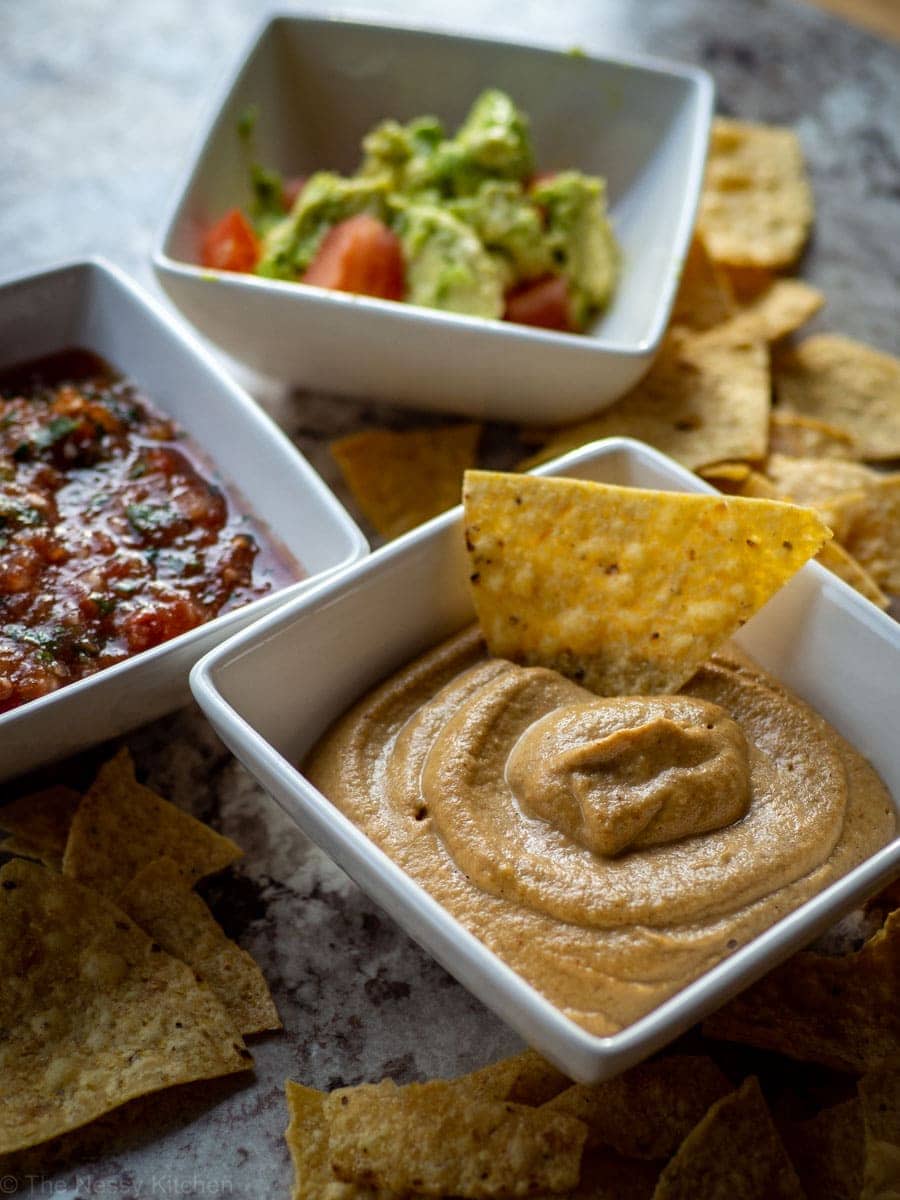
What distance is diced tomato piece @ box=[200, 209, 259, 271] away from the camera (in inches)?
123

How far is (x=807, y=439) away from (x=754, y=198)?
3.21 feet

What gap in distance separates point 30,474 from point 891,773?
1735mm

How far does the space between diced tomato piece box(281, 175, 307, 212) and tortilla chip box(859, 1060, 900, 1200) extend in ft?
8.32

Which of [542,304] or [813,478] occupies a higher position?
[542,304]

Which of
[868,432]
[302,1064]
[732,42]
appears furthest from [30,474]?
[732,42]

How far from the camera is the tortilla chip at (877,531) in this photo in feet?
9.43

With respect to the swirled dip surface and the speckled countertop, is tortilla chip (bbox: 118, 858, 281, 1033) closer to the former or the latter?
the speckled countertop

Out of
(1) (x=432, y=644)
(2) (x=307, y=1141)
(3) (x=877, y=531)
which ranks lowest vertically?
(2) (x=307, y=1141)

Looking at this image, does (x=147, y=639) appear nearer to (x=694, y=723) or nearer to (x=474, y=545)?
(x=474, y=545)

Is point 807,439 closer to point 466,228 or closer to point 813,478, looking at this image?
point 813,478

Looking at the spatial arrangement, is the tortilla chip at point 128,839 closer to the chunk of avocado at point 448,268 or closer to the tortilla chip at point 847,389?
the chunk of avocado at point 448,268

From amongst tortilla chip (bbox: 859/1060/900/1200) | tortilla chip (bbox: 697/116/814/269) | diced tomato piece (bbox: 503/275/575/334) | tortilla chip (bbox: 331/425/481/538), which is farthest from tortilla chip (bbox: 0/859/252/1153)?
tortilla chip (bbox: 697/116/814/269)

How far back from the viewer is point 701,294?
337 cm

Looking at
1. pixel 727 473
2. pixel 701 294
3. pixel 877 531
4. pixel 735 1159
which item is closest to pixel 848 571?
pixel 877 531
